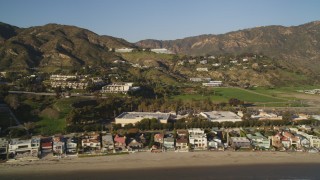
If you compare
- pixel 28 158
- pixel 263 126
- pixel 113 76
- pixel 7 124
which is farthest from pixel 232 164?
pixel 113 76

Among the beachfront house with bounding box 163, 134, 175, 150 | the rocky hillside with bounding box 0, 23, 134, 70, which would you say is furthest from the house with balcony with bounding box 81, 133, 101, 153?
the rocky hillside with bounding box 0, 23, 134, 70

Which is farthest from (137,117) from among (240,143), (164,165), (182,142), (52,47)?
(52,47)

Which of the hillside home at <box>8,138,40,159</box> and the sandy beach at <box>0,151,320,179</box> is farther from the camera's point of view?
the hillside home at <box>8,138,40,159</box>

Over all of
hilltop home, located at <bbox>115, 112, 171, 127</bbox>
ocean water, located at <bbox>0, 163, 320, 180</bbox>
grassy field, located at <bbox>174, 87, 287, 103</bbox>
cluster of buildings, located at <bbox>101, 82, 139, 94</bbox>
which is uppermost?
cluster of buildings, located at <bbox>101, 82, 139, 94</bbox>

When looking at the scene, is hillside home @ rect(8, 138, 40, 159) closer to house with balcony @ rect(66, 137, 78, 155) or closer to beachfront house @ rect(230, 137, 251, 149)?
house with balcony @ rect(66, 137, 78, 155)

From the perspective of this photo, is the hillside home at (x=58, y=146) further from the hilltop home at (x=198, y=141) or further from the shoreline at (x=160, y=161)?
the hilltop home at (x=198, y=141)

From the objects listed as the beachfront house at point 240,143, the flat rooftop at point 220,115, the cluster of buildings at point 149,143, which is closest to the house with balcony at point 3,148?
the cluster of buildings at point 149,143

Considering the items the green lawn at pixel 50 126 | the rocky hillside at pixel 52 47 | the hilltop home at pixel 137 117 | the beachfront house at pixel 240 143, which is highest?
the rocky hillside at pixel 52 47

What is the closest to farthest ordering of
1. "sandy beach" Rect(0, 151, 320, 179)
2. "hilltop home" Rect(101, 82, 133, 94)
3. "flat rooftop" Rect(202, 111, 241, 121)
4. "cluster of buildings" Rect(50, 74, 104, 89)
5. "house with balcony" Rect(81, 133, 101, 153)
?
"sandy beach" Rect(0, 151, 320, 179), "house with balcony" Rect(81, 133, 101, 153), "flat rooftop" Rect(202, 111, 241, 121), "hilltop home" Rect(101, 82, 133, 94), "cluster of buildings" Rect(50, 74, 104, 89)
